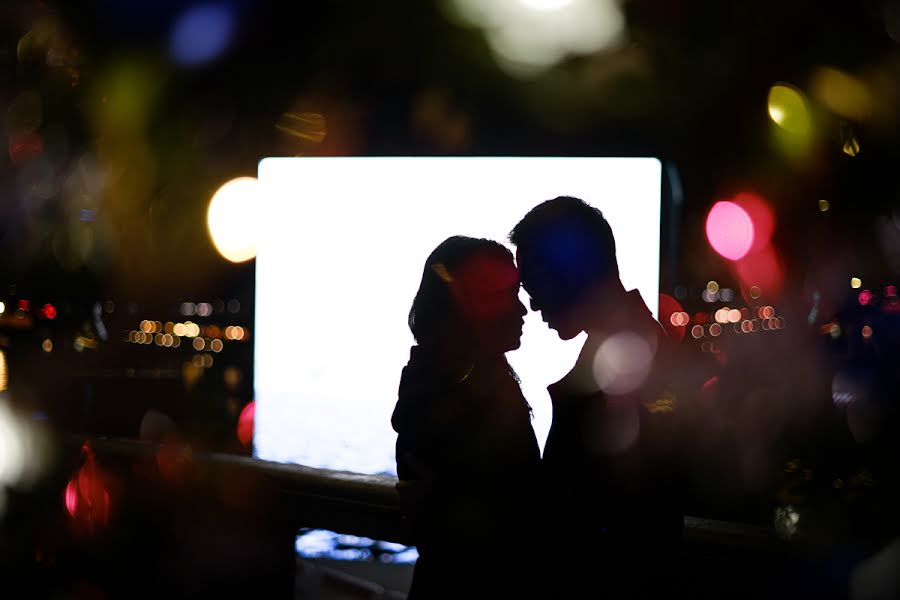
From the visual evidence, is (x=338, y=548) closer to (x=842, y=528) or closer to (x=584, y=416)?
(x=842, y=528)

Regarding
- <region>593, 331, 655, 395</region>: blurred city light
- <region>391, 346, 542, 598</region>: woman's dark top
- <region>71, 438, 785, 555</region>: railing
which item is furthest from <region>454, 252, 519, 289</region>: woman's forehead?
<region>71, 438, 785, 555</region>: railing

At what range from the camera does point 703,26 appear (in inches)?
174

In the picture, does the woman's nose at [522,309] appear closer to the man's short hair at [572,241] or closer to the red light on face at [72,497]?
the man's short hair at [572,241]

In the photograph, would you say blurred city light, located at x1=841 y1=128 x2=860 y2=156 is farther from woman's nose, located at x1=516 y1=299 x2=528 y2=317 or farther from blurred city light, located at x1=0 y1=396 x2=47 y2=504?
blurred city light, located at x1=0 y1=396 x2=47 y2=504

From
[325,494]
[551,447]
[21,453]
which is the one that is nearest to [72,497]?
[21,453]

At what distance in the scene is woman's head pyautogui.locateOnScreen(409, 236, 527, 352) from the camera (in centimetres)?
223

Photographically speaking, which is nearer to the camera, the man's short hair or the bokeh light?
the man's short hair

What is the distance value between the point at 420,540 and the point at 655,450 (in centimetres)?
65

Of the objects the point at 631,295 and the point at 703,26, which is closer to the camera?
the point at 631,295

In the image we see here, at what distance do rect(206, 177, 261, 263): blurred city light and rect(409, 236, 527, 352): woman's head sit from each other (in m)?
2.03

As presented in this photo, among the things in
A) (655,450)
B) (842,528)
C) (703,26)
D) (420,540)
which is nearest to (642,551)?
(655,450)

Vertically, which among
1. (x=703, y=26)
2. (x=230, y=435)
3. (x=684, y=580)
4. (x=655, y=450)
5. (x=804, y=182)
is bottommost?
(x=230, y=435)

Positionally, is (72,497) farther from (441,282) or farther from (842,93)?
(842,93)

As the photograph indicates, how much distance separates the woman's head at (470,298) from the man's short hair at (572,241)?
0.66 ft
